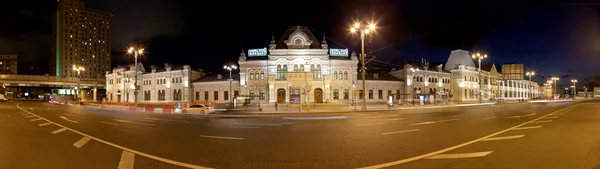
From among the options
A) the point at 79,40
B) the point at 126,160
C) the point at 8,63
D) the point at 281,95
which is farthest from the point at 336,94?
the point at 8,63

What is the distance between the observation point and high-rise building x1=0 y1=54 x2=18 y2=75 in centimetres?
15762

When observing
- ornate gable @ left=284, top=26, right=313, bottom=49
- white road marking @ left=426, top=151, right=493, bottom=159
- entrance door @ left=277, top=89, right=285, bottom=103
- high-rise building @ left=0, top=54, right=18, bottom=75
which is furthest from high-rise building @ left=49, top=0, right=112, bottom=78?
white road marking @ left=426, top=151, right=493, bottom=159

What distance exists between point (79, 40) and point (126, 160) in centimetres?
17808

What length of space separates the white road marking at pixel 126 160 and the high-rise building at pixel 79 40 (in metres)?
163

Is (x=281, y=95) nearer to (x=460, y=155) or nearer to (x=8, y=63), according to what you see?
(x=460, y=155)

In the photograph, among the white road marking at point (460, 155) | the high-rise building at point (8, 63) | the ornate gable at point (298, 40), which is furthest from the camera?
the high-rise building at point (8, 63)

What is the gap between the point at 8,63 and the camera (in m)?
159

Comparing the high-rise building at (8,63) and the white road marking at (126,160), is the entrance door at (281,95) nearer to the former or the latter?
the white road marking at (126,160)

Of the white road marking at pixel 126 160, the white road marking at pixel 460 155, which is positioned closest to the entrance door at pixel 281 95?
the white road marking at pixel 126 160

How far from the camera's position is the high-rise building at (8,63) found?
517 ft

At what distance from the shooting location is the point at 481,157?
24.8 feet

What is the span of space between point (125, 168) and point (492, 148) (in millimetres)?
9686

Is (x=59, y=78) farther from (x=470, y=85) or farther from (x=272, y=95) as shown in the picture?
(x=470, y=85)

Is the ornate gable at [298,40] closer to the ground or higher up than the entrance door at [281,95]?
higher up
